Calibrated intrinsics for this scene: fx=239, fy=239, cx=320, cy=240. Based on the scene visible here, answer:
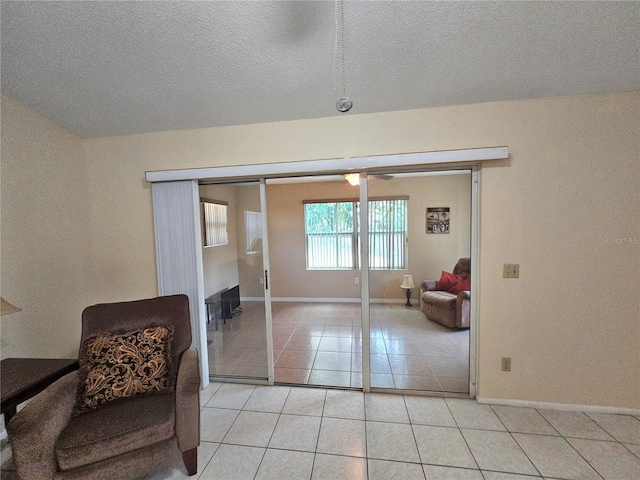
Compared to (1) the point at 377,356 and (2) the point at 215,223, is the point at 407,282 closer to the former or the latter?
(1) the point at 377,356

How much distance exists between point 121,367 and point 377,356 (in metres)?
1.96

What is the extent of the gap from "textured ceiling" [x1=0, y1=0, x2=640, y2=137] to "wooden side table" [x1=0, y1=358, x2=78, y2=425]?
1.88 meters

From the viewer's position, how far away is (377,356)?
228 centimetres

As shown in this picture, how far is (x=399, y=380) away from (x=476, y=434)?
65 cm

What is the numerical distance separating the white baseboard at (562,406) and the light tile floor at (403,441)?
0.13ft

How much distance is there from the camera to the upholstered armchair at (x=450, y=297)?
2121 mm

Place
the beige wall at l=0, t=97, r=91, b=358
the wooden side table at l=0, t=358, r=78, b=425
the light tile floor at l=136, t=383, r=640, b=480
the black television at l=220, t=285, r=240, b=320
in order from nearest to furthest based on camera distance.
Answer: the wooden side table at l=0, t=358, r=78, b=425 → the light tile floor at l=136, t=383, r=640, b=480 → the beige wall at l=0, t=97, r=91, b=358 → the black television at l=220, t=285, r=240, b=320

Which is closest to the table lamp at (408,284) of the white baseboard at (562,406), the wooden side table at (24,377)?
the white baseboard at (562,406)

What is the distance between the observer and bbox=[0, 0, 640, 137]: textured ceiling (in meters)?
1.23

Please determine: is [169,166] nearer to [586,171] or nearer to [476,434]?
[476,434]

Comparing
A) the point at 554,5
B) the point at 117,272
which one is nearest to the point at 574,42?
the point at 554,5

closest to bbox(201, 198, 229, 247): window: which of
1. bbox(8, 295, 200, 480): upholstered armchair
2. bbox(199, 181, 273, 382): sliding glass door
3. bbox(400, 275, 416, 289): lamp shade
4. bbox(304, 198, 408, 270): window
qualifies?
bbox(199, 181, 273, 382): sliding glass door

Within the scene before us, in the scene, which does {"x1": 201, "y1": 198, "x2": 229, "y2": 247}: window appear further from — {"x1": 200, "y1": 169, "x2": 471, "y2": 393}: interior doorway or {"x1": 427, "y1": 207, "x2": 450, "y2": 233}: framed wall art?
{"x1": 427, "y1": 207, "x2": 450, "y2": 233}: framed wall art

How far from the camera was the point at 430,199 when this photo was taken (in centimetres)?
216
